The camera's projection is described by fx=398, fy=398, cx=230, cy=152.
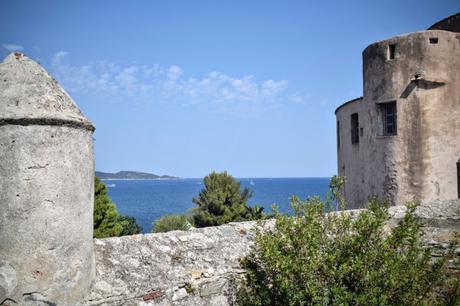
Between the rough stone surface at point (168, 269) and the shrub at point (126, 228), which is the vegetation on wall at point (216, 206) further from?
the rough stone surface at point (168, 269)

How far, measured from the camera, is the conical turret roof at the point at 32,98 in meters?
3.03

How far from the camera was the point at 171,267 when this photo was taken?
3926mm

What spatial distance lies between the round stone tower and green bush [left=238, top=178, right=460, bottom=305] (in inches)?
66.9

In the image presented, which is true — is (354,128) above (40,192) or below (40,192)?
above

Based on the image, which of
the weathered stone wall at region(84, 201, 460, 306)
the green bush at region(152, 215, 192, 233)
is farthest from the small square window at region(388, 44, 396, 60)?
Answer: the green bush at region(152, 215, 192, 233)

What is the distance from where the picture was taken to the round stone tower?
116 inches

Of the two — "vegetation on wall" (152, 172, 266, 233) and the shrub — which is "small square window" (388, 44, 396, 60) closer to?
the shrub

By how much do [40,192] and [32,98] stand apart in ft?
2.48

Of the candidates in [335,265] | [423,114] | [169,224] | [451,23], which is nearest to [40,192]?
[335,265]

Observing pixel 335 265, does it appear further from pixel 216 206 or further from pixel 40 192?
pixel 216 206

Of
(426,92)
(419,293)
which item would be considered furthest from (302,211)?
(426,92)

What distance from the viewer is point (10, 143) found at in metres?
2.98

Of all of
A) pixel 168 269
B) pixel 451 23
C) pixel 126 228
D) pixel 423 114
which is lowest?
pixel 126 228

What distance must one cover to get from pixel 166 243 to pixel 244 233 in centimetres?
107
